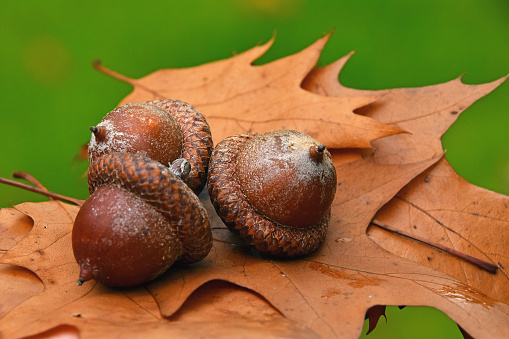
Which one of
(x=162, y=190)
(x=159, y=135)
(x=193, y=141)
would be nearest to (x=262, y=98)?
(x=193, y=141)

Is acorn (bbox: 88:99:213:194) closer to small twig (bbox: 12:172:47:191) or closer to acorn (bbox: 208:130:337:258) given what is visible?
acorn (bbox: 208:130:337:258)

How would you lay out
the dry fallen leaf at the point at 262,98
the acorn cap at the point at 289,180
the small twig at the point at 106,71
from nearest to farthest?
1. the acorn cap at the point at 289,180
2. the dry fallen leaf at the point at 262,98
3. the small twig at the point at 106,71

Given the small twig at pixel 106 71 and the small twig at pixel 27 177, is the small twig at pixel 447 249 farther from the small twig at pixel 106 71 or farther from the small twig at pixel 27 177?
the small twig at pixel 106 71

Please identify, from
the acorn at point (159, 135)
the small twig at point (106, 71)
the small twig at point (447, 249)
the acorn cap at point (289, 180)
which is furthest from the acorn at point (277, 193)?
the small twig at point (106, 71)

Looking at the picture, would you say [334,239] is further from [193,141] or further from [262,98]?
[262,98]

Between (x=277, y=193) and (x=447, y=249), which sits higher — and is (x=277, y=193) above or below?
above

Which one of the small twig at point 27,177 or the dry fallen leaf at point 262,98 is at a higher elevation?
the dry fallen leaf at point 262,98
